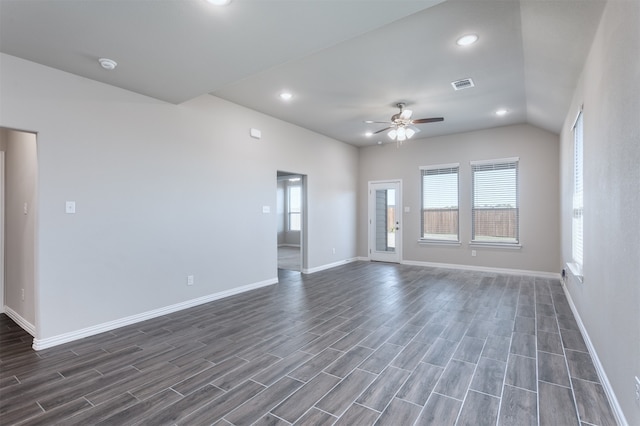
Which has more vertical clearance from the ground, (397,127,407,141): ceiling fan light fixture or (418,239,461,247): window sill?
(397,127,407,141): ceiling fan light fixture

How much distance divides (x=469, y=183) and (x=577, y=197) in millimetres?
3146

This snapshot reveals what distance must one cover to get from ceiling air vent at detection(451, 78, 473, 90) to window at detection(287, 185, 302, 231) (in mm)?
8034

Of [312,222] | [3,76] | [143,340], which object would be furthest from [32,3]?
[312,222]

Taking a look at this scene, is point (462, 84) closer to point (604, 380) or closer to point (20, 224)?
point (604, 380)

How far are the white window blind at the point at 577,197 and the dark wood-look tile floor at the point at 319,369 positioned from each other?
0.83 m

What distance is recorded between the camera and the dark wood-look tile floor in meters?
1.99

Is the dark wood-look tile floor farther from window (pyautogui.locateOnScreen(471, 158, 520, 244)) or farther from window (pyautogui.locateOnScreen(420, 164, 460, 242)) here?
window (pyautogui.locateOnScreen(420, 164, 460, 242))

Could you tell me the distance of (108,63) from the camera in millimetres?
2939

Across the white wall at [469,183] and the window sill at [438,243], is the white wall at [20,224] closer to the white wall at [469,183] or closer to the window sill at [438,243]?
the white wall at [469,183]

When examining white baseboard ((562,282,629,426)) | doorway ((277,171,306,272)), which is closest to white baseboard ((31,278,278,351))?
white baseboard ((562,282,629,426))

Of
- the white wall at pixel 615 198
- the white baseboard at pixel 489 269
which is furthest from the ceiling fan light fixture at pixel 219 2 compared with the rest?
the white baseboard at pixel 489 269

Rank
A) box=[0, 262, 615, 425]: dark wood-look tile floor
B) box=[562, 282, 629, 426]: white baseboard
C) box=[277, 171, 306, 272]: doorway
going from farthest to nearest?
1. box=[277, 171, 306, 272]: doorway
2. box=[0, 262, 615, 425]: dark wood-look tile floor
3. box=[562, 282, 629, 426]: white baseboard

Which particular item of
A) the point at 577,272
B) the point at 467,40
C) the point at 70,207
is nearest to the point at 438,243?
the point at 577,272

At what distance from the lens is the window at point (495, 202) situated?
6.27m
